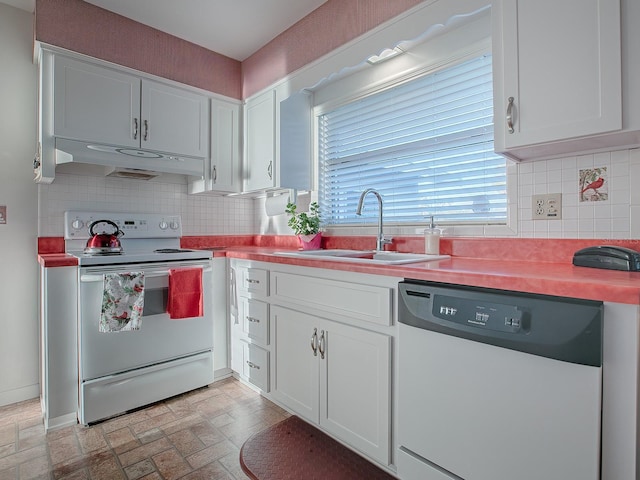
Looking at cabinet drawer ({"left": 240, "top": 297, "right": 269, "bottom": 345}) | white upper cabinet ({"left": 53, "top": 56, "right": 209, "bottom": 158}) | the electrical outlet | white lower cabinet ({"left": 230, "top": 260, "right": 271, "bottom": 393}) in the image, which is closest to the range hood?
white upper cabinet ({"left": 53, "top": 56, "right": 209, "bottom": 158})

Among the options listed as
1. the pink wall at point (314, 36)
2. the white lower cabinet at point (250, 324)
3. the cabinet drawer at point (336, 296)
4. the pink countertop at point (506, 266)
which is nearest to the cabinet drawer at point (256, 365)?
the white lower cabinet at point (250, 324)

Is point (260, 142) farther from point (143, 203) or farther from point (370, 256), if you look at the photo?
point (370, 256)

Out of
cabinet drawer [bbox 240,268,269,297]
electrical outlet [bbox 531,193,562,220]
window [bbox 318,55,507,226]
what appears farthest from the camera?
cabinet drawer [bbox 240,268,269,297]

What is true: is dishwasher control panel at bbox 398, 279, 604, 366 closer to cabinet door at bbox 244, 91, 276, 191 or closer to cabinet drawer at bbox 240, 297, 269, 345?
cabinet drawer at bbox 240, 297, 269, 345

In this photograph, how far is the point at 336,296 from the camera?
1.62 metres

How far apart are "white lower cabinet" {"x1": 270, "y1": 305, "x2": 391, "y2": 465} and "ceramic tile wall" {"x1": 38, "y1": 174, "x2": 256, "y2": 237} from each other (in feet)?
4.41

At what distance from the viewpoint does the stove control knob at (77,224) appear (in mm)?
2313

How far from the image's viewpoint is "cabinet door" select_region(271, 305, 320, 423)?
1.77 m

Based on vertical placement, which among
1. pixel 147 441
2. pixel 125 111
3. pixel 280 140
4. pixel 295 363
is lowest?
pixel 147 441

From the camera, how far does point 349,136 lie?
8.27 ft

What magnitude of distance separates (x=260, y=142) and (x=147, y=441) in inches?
80.7

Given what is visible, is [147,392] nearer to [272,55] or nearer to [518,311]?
[518,311]

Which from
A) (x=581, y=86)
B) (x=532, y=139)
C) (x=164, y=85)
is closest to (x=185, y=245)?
(x=164, y=85)

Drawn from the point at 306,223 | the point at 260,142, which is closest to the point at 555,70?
the point at 306,223
